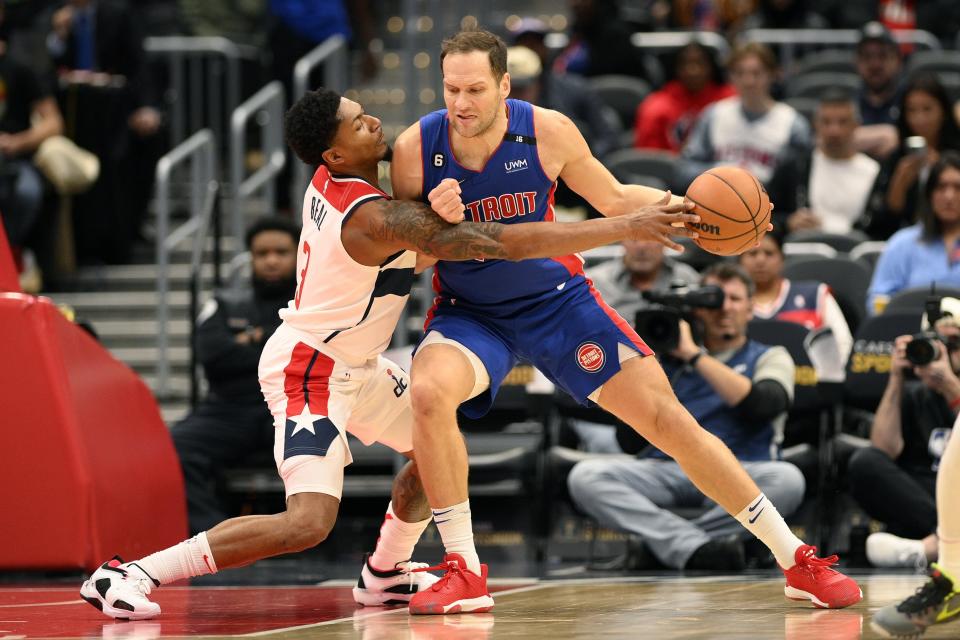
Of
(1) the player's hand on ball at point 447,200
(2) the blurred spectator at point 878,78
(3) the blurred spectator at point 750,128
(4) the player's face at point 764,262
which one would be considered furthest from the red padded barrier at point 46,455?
(2) the blurred spectator at point 878,78

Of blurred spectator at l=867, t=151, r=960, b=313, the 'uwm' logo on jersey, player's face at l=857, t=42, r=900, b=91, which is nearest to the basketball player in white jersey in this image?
the 'uwm' logo on jersey

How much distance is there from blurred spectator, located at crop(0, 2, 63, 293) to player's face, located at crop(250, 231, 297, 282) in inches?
104

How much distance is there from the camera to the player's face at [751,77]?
11.2m

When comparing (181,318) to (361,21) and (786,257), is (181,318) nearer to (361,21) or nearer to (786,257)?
(361,21)

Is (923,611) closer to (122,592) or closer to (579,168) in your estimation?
(579,168)

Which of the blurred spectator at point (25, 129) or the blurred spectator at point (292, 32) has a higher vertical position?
the blurred spectator at point (292, 32)

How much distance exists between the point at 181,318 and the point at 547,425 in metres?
4.04

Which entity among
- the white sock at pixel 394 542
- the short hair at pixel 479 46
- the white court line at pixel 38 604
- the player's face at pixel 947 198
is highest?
the short hair at pixel 479 46

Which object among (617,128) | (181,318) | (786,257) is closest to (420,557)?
(786,257)

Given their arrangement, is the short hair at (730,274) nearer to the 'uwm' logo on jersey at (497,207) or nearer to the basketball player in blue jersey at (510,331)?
the basketball player in blue jersey at (510,331)

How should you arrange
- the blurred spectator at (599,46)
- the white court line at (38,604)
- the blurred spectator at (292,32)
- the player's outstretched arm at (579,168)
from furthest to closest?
1. the blurred spectator at (599,46)
2. the blurred spectator at (292,32)
3. the white court line at (38,604)
4. the player's outstretched arm at (579,168)

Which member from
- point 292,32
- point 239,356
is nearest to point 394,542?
point 239,356

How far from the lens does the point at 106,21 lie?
12445mm

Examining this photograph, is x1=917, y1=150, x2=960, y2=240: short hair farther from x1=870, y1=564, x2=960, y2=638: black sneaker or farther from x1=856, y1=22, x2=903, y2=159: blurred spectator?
x1=870, y1=564, x2=960, y2=638: black sneaker
